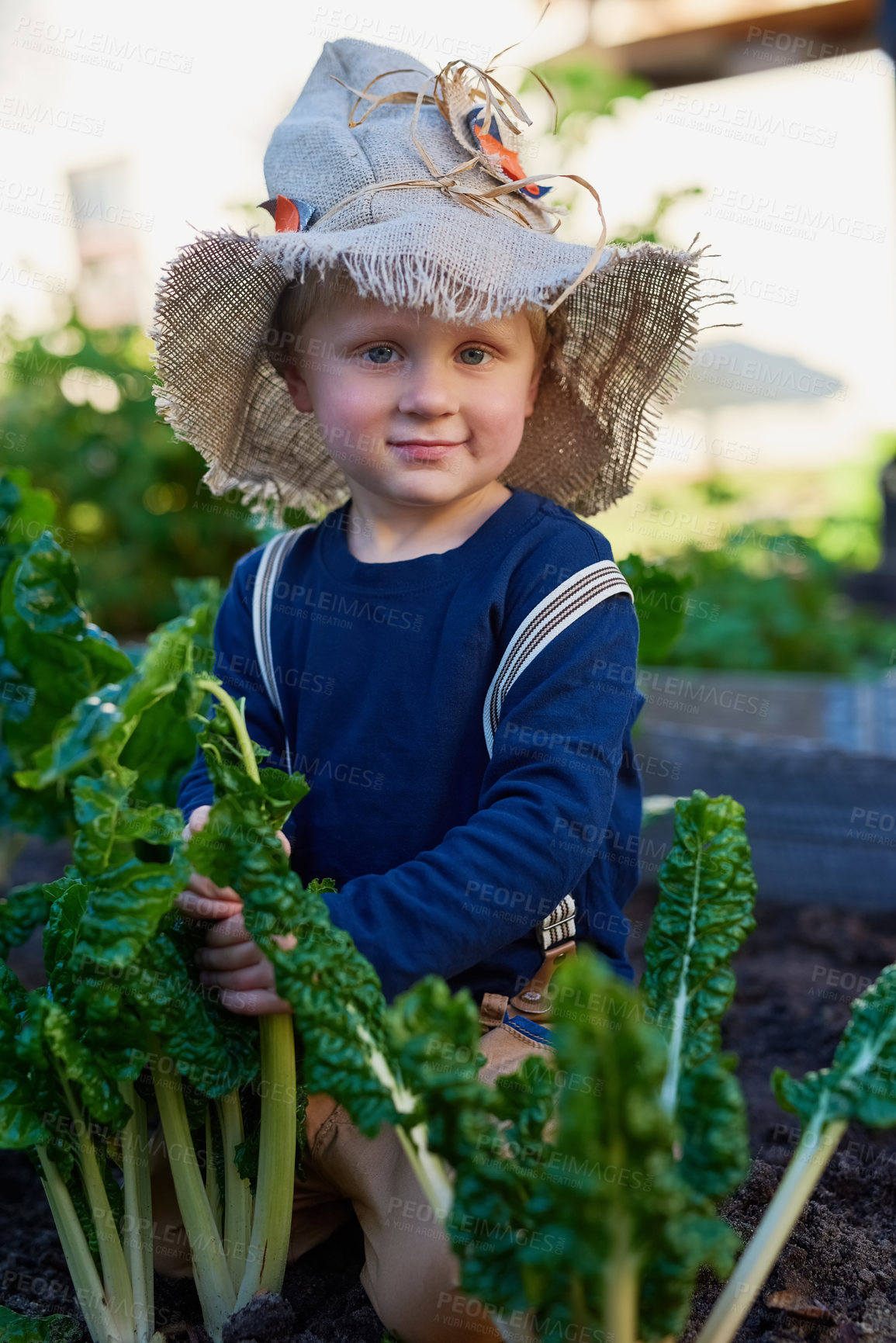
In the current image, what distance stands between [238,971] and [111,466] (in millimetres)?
3575

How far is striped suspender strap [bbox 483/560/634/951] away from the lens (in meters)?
1.45

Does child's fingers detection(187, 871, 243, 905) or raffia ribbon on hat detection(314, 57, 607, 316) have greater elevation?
raffia ribbon on hat detection(314, 57, 607, 316)

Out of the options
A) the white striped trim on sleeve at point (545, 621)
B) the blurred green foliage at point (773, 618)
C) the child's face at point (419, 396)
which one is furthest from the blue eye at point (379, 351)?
the blurred green foliage at point (773, 618)

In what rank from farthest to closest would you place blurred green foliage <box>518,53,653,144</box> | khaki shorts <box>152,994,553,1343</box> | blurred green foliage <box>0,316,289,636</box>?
blurred green foliage <box>0,316,289,636</box>
blurred green foliage <box>518,53,653,144</box>
khaki shorts <box>152,994,553,1343</box>

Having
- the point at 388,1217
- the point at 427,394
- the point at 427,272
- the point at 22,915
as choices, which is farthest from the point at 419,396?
the point at 388,1217

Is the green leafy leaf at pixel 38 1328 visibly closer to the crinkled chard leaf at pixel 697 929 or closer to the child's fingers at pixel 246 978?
the child's fingers at pixel 246 978

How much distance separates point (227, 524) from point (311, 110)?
3028 millimetres

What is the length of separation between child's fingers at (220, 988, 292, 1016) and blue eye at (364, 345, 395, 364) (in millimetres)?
790

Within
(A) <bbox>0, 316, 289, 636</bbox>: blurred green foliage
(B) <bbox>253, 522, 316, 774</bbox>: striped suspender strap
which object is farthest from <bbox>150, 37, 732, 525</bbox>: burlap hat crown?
(A) <bbox>0, 316, 289, 636</bbox>: blurred green foliage

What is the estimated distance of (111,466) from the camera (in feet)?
14.8

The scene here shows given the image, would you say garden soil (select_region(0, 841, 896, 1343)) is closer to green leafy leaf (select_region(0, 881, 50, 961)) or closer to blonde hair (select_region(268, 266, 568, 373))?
green leafy leaf (select_region(0, 881, 50, 961))

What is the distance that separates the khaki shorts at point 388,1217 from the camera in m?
1.27

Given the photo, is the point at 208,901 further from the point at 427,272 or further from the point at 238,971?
the point at 427,272

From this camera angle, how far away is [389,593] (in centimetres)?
158
